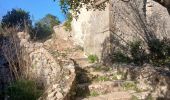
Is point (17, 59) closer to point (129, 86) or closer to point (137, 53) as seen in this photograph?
point (129, 86)

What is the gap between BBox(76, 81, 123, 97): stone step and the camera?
30.5ft

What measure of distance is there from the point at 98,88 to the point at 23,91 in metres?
2.06

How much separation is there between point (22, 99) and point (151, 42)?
241 inches

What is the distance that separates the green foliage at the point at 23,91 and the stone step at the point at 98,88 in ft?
3.69

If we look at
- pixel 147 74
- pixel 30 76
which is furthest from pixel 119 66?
pixel 30 76

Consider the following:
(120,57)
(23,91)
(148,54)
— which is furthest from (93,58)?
(23,91)

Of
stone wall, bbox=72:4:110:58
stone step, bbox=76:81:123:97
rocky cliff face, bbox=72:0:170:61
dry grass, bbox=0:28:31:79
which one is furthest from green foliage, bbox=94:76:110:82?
stone wall, bbox=72:4:110:58

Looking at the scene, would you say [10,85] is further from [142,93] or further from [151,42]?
[151,42]

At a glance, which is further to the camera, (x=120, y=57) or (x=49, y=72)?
(x=120, y=57)

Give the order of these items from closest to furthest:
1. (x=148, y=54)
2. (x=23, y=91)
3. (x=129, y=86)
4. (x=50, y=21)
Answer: (x=23, y=91) < (x=129, y=86) < (x=148, y=54) < (x=50, y=21)

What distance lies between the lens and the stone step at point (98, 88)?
9281 mm

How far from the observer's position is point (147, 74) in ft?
31.4

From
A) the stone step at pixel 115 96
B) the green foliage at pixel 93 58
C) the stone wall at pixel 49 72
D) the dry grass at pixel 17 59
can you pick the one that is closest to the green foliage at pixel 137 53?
the green foliage at pixel 93 58

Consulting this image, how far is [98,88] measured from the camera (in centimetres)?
A: 932
